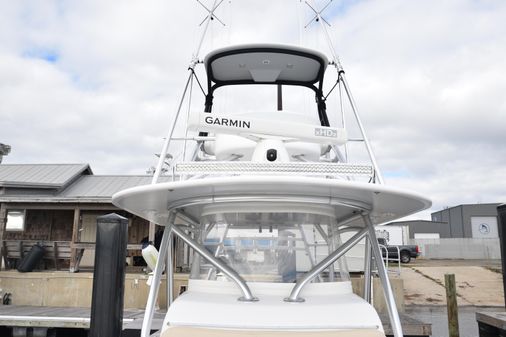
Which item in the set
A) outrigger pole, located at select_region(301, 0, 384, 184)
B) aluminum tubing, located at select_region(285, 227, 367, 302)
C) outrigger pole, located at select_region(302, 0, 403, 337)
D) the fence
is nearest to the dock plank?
outrigger pole, located at select_region(302, 0, 403, 337)

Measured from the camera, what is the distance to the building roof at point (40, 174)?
1244cm

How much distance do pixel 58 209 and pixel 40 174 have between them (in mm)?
2810

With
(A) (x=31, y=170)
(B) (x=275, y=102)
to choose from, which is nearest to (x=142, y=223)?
(A) (x=31, y=170)

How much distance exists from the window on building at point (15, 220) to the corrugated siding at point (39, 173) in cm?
92

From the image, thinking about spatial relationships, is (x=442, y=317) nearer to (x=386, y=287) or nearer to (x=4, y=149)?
(x=386, y=287)

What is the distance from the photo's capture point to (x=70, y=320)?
7363 millimetres

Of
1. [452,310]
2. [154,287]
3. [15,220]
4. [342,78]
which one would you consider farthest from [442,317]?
[15,220]

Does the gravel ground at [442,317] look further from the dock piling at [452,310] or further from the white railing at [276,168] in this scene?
the white railing at [276,168]

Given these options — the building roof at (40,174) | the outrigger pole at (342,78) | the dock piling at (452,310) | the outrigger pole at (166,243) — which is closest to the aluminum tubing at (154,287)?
the outrigger pole at (166,243)

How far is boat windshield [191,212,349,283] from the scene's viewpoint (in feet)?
8.56

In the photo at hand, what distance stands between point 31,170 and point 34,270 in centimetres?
478

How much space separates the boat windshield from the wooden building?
8214mm

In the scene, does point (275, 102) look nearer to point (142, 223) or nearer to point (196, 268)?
point (196, 268)

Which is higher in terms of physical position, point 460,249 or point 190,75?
point 190,75
